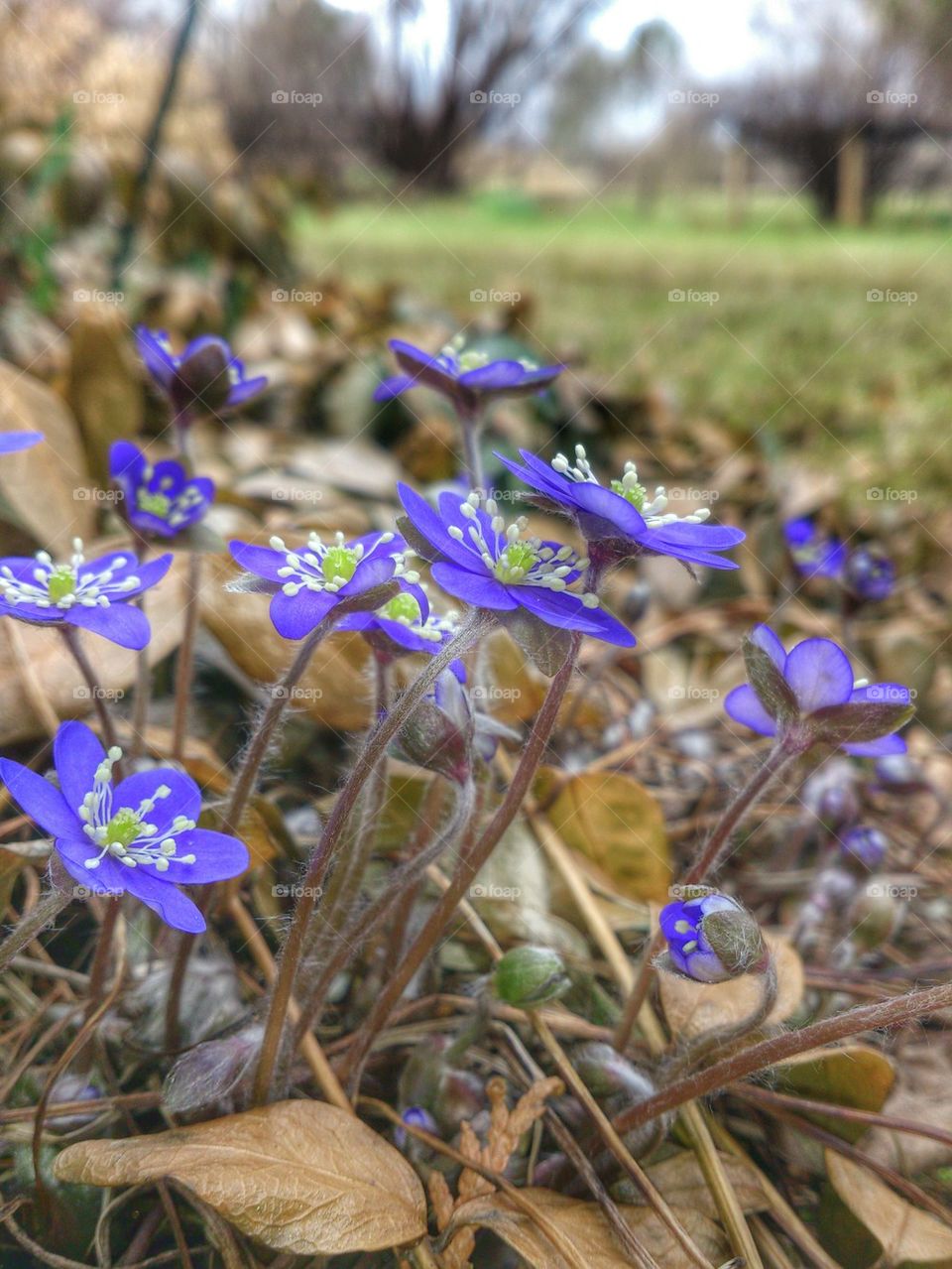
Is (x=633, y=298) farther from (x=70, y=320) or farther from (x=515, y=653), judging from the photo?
(x=515, y=653)

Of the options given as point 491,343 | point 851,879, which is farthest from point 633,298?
point 851,879

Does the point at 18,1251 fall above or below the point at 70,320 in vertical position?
below

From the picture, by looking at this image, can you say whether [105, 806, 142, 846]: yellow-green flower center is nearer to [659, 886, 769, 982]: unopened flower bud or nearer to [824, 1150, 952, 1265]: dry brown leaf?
[659, 886, 769, 982]: unopened flower bud

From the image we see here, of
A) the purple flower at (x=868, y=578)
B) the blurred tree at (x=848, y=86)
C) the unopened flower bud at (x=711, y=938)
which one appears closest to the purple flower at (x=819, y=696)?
the unopened flower bud at (x=711, y=938)

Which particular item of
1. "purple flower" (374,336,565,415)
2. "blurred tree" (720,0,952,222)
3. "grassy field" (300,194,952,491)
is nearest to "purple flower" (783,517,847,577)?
"purple flower" (374,336,565,415)

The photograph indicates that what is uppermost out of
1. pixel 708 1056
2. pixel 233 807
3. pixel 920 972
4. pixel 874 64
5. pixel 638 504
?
pixel 874 64

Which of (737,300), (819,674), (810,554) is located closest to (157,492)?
(819,674)

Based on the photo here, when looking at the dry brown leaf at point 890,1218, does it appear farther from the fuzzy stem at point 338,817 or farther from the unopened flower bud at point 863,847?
the fuzzy stem at point 338,817
